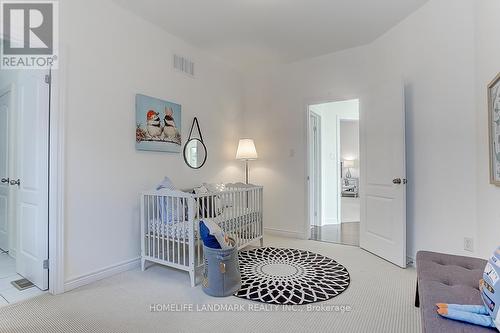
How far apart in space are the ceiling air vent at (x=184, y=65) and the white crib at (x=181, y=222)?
1.64 m

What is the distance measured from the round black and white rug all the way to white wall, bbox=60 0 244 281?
1262 millimetres

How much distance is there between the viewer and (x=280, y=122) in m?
4.18

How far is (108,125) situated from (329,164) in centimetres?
374

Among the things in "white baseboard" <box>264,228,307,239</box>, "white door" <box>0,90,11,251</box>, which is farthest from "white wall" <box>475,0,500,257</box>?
"white door" <box>0,90,11,251</box>

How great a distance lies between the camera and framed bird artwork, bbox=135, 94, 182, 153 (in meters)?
2.84

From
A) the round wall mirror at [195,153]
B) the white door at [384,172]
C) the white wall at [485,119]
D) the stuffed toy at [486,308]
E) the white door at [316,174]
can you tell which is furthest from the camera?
the white door at [316,174]

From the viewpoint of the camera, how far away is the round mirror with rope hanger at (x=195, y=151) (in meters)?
3.46

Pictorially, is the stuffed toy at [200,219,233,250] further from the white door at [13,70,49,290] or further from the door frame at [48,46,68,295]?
the white door at [13,70,49,290]

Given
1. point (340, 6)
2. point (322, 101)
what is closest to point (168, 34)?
point (340, 6)

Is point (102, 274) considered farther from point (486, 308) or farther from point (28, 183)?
point (486, 308)

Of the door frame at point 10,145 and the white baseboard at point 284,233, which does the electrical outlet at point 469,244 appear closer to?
the white baseboard at point 284,233

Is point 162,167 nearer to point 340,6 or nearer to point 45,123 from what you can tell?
point 45,123

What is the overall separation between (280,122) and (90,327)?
3327 mm

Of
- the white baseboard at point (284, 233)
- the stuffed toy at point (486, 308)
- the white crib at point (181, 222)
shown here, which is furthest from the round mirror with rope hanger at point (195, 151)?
the stuffed toy at point (486, 308)
